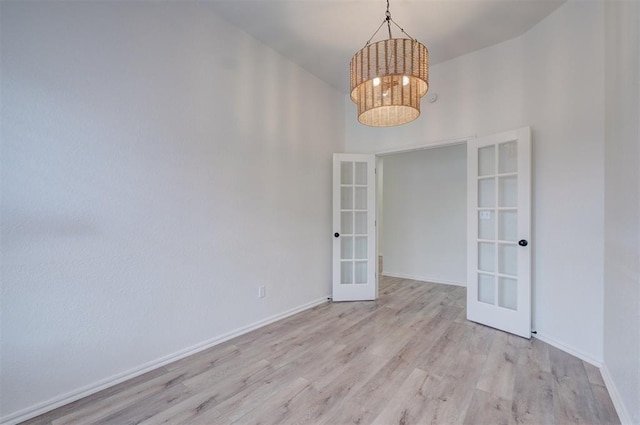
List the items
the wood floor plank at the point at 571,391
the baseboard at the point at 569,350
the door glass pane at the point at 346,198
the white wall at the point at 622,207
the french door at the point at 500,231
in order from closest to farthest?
the white wall at the point at 622,207, the wood floor plank at the point at 571,391, the baseboard at the point at 569,350, the french door at the point at 500,231, the door glass pane at the point at 346,198

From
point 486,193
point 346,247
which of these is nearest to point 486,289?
point 486,193

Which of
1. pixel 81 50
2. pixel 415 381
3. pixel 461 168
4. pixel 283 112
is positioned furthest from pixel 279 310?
pixel 461 168

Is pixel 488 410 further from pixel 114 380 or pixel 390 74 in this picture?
pixel 114 380

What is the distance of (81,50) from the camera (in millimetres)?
1857

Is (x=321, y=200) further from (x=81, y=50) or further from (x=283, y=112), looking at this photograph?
(x=81, y=50)

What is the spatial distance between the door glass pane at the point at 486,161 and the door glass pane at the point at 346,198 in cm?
166

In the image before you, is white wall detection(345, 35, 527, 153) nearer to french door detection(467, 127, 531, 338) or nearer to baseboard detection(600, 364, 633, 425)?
french door detection(467, 127, 531, 338)

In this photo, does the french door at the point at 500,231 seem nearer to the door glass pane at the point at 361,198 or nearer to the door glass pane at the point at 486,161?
the door glass pane at the point at 486,161

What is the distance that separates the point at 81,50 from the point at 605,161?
402 cm

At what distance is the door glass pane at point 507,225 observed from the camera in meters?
2.85

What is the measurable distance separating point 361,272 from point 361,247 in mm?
367

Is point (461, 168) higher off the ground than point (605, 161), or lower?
higher

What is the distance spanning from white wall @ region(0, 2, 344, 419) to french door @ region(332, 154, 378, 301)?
969 millimetres

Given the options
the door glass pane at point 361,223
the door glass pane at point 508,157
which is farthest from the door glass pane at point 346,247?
the door glass pane at point 508,157
